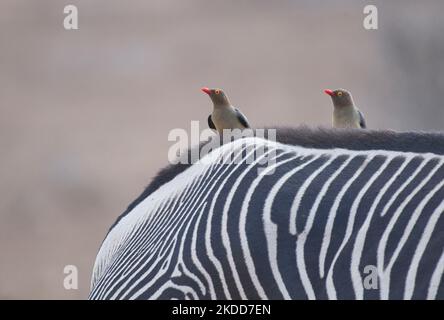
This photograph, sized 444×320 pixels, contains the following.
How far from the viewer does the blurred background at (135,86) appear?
1030 centimetres

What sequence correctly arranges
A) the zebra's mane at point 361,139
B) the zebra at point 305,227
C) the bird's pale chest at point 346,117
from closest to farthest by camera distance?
the zebra at point 305,227, the zebra's mane at point 361,139, the bird's pale chest at point 346,117

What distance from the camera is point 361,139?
2773mm

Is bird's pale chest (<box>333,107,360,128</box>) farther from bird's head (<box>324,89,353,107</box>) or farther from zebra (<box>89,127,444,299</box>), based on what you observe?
zebra (<box>89,127,444,299</box>)

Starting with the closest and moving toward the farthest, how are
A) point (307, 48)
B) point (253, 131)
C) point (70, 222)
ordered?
point (253, 131), point (70, 222), point (307, 48)

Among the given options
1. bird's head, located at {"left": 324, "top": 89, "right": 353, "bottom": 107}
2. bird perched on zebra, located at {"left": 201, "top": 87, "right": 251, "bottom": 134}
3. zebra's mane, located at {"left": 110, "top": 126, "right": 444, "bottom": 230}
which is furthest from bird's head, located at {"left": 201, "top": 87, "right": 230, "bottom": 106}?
zebra's mane, located at {"left": 110, "top": 126, "right": 444, "bottom": 230}

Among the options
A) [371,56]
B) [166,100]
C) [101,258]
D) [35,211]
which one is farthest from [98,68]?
[101,258]

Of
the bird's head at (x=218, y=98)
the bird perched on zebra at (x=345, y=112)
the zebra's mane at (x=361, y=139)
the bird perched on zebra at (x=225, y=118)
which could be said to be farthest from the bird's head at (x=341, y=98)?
the zebra's mane at (x=361, y=139)

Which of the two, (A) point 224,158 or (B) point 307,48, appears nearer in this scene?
(A) point 224,158

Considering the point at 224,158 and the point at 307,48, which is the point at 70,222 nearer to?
the point at 307,48

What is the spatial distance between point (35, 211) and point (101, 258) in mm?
7029

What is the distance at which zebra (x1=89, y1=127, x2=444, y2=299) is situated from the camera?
8.19ft

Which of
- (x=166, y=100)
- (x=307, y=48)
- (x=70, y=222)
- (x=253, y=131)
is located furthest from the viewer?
(x=307, y=48)

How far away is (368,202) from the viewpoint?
8.59 ft

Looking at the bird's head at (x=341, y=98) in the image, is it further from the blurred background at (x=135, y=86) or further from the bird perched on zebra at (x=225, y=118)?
the blurred background at (x=135, y=86)
